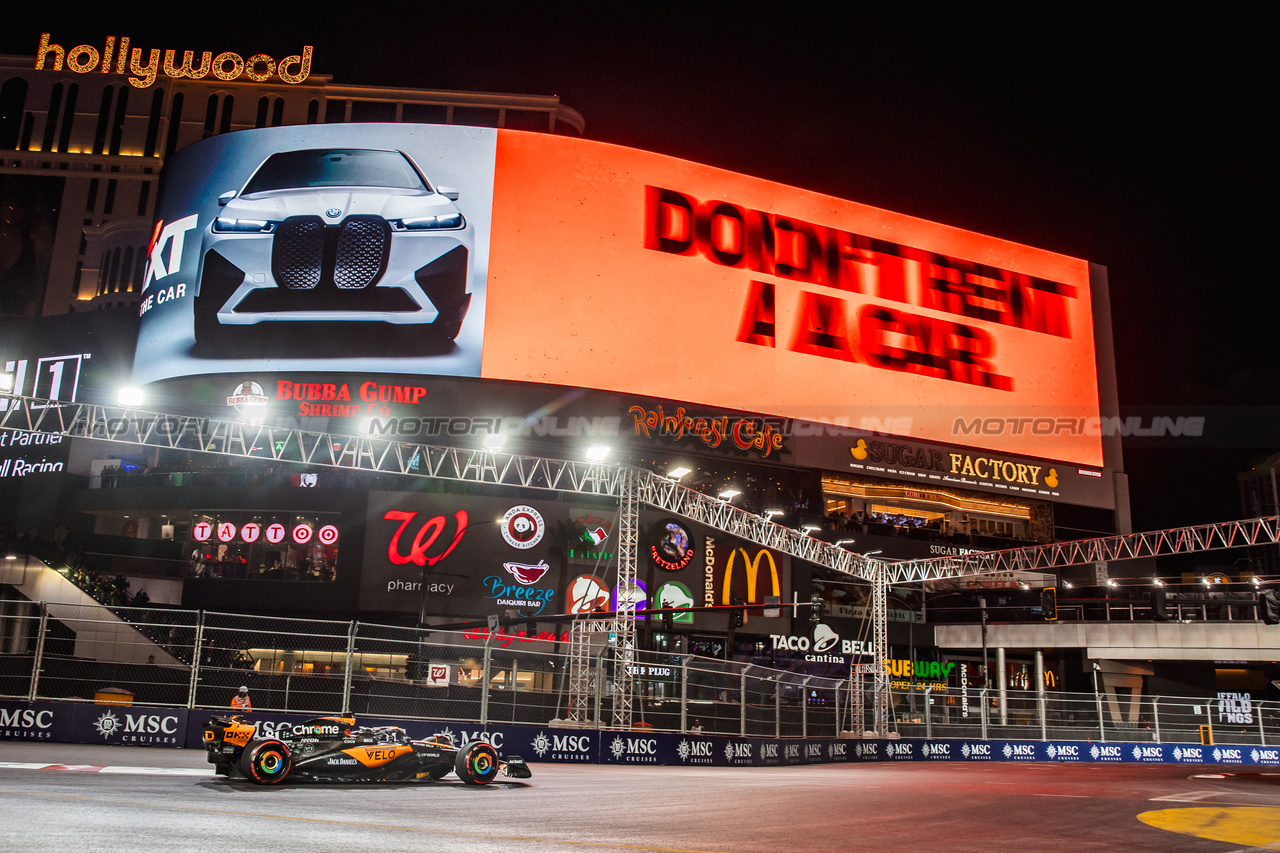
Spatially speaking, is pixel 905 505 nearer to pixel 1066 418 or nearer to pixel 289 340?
pixel 1066 418

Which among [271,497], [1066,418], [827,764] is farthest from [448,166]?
[1066,418]

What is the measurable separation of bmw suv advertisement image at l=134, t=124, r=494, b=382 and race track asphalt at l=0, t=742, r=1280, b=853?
27.4 metres

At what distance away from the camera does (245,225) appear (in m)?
44.9

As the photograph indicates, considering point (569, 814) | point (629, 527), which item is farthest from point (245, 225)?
point (569, 814)

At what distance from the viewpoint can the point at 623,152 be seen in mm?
47188

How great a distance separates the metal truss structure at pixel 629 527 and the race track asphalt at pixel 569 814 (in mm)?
12187

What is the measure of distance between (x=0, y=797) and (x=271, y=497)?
1317 inches

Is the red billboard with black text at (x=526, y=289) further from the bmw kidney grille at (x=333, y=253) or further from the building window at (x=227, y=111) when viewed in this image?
the building window at (x=227, y=111)

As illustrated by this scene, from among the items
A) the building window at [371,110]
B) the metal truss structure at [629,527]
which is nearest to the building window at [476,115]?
the building window at [371,110]

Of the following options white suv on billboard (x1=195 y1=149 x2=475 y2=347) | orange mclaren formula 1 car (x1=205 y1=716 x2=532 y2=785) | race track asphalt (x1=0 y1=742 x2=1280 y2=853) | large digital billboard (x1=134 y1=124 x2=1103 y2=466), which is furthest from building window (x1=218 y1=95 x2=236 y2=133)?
orange mclaren formula 1 car (x1=205 y1=716 x2=532 y2=785)

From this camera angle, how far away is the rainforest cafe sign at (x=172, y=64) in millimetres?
78688

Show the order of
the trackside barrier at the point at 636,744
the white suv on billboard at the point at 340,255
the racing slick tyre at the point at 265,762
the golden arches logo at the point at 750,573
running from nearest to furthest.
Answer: the racing slick tyre at the point at 265,762, the trackside barrier at the point at 636,744, the white suv on billboard at the point at 340,255, the golden arches logo at the point at 750,573

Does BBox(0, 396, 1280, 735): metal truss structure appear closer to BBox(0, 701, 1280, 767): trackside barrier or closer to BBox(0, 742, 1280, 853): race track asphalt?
BBox(0, 701, 1280, 767): trackside barrier

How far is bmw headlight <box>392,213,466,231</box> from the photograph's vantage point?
44.2 metres
